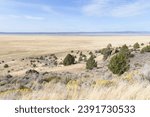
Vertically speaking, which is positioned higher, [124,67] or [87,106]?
[87,106]

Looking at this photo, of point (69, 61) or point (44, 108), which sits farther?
point (69, 61)

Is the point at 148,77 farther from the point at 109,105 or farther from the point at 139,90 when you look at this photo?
the point at 109,105

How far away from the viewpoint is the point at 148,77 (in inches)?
383

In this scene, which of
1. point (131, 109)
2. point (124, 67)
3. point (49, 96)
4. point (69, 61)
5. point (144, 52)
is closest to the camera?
point (131, 109)

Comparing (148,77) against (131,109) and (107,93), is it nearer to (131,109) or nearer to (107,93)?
(107,93)

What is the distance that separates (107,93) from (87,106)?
134cm

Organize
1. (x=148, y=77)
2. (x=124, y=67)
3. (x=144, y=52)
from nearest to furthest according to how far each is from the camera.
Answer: (x=148, y=77) → (x=124, y=67) → (x=144, y=52)

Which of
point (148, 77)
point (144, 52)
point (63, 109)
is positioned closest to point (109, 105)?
point (63, 109)

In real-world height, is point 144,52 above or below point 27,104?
below

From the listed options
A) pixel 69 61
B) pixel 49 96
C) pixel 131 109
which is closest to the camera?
pixel 131 109

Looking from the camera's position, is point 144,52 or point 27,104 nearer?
point 27,104

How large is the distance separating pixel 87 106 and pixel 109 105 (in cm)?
37

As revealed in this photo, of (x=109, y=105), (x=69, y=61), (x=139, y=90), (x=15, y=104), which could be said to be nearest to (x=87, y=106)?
(x=109, y=105)

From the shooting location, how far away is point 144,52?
4628cm
